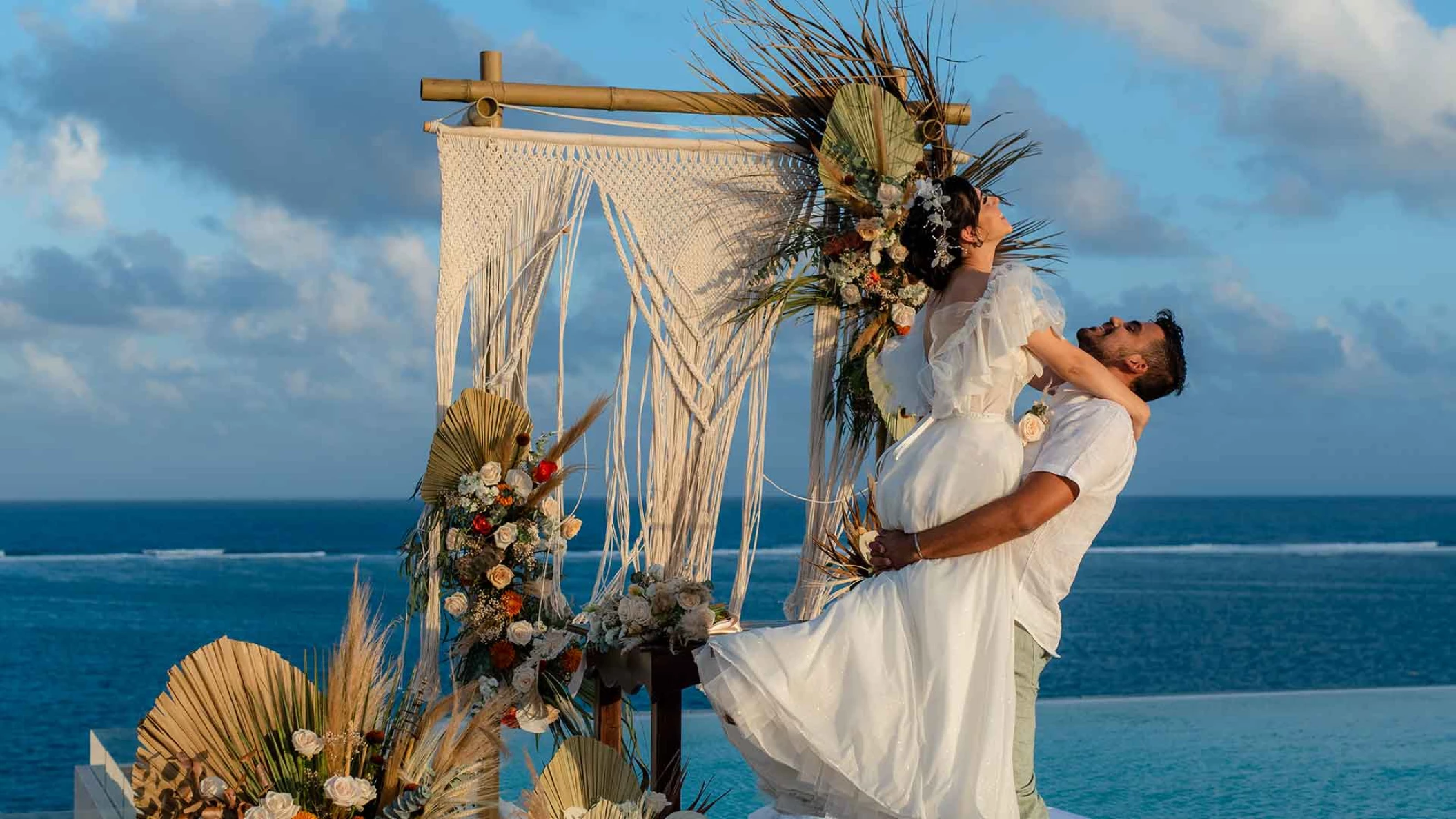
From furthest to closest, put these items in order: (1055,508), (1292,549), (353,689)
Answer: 1. (1292,549)
2. (1055,508)
3. (353,689)

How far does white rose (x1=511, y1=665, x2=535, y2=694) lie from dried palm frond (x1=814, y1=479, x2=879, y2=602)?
1008 mm

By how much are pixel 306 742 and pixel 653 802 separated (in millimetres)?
962

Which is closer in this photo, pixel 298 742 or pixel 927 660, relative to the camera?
pixel 298 742

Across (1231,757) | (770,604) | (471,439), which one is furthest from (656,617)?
(770,604)

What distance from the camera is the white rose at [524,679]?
3.79 meters

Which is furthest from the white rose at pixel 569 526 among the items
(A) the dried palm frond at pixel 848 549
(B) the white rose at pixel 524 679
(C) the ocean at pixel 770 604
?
(C) the ocean at pixel 770 604

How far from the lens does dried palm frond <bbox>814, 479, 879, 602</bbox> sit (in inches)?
171

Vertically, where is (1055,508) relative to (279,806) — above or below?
above

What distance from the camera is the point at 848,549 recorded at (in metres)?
4.42

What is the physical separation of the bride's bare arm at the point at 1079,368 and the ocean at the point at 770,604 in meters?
2.81

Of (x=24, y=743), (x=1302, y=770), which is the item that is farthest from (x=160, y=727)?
(x=24, y=743)

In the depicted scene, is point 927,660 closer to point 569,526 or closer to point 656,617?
point 656,617

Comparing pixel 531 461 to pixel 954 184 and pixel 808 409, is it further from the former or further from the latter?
pixel 954 184

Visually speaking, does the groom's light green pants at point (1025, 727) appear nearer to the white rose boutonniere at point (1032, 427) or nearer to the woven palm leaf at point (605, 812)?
the white rose boutonniere at point (1032, 427)
